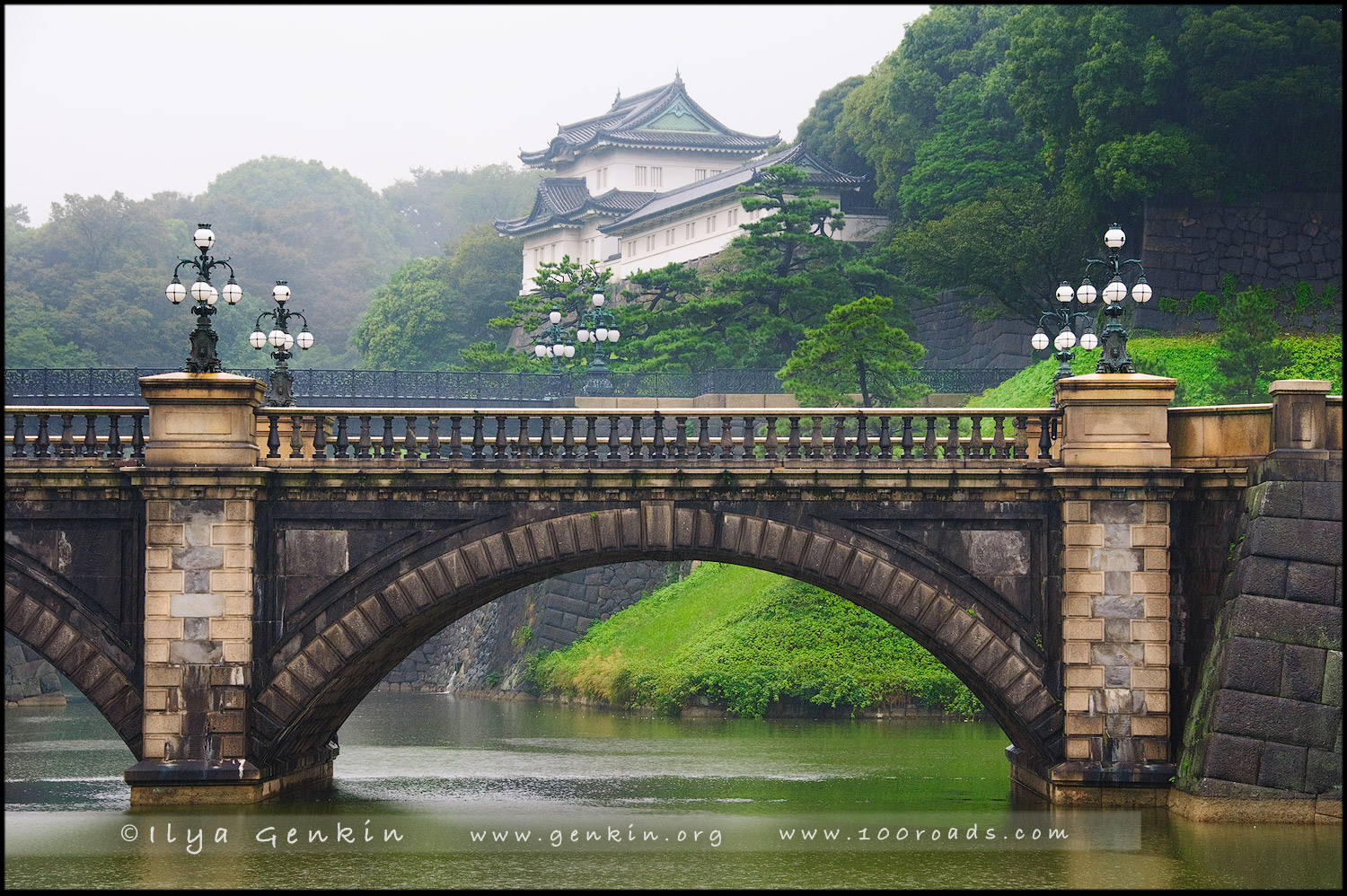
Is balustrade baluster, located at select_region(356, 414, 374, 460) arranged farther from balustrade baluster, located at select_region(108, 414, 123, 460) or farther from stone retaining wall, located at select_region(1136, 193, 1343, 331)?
stone retaining wall, located at select_region(1136, 193, 1343, 331)

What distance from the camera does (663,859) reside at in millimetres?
20188

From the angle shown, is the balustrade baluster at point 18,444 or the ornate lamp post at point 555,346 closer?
the balustrade baluster at point 18,444

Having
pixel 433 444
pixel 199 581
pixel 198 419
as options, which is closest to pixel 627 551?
pixel 433 444

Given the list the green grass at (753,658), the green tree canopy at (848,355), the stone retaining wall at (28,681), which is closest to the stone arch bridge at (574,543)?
the green grass at (753,658)

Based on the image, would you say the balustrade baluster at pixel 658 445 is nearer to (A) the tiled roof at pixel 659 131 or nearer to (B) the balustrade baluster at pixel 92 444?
(B) the balustrade baluster at pixel 92 444

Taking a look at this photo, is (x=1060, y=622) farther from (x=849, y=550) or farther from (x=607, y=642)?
(x=607, y=642)

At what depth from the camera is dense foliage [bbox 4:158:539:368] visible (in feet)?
274

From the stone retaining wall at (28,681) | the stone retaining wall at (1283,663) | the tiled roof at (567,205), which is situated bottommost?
the stone retaining wall at (28,681)

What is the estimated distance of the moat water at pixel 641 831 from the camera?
745 inches

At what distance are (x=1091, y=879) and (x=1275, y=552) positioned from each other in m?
5.82

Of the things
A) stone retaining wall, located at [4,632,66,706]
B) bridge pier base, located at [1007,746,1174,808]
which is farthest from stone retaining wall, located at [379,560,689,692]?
bridge pier base, located at [1007,746,1174,808]

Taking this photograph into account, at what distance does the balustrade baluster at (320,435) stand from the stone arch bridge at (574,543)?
0.15 ft

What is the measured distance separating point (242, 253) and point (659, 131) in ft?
105

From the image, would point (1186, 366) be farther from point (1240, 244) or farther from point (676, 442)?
point (676, 442)
